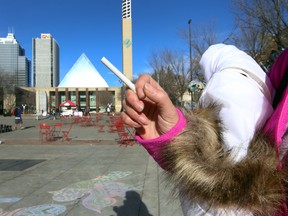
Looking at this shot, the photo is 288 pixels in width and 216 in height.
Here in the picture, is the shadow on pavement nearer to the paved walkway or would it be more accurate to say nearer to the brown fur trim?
the paved walkway

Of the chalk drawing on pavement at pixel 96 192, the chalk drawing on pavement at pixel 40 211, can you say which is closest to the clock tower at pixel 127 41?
the chalk drawing on pavement at pixel 96 192

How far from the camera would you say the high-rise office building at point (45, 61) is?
7150 cm

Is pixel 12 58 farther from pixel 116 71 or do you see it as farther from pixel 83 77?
pixel 116 71

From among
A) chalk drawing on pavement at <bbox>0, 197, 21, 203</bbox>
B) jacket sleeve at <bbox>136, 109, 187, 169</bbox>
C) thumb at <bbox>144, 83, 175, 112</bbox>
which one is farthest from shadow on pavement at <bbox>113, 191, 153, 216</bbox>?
thumb at <bbox>144, 83, 175, 112</bbox>

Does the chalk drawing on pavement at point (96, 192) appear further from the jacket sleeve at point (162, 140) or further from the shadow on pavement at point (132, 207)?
the jacket sleeve at point (162, 140)

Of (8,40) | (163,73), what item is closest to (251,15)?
(163,73)

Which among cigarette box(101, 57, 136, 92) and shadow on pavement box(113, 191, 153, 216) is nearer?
cigarette box(101, 57, 136, 92)

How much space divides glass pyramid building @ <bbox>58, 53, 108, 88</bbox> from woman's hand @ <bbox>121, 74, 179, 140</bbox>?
9269 centimetres

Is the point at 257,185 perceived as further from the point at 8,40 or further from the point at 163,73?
the point at 8,40

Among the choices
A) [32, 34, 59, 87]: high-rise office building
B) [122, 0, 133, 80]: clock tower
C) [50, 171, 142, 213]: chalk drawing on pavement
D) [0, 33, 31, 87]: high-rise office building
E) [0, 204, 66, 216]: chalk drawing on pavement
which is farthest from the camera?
[32, 34, 59, 87]: high-rise office building

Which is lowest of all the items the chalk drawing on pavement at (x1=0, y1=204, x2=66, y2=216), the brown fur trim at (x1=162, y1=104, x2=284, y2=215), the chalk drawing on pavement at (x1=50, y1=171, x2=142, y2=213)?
the chalk drawing on pavement at (x1=0, y1=204, x2=66, y2=216)

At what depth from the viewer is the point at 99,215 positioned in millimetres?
4277

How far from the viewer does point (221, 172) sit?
77 centimetres

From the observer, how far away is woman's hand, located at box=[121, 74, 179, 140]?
850 mm
